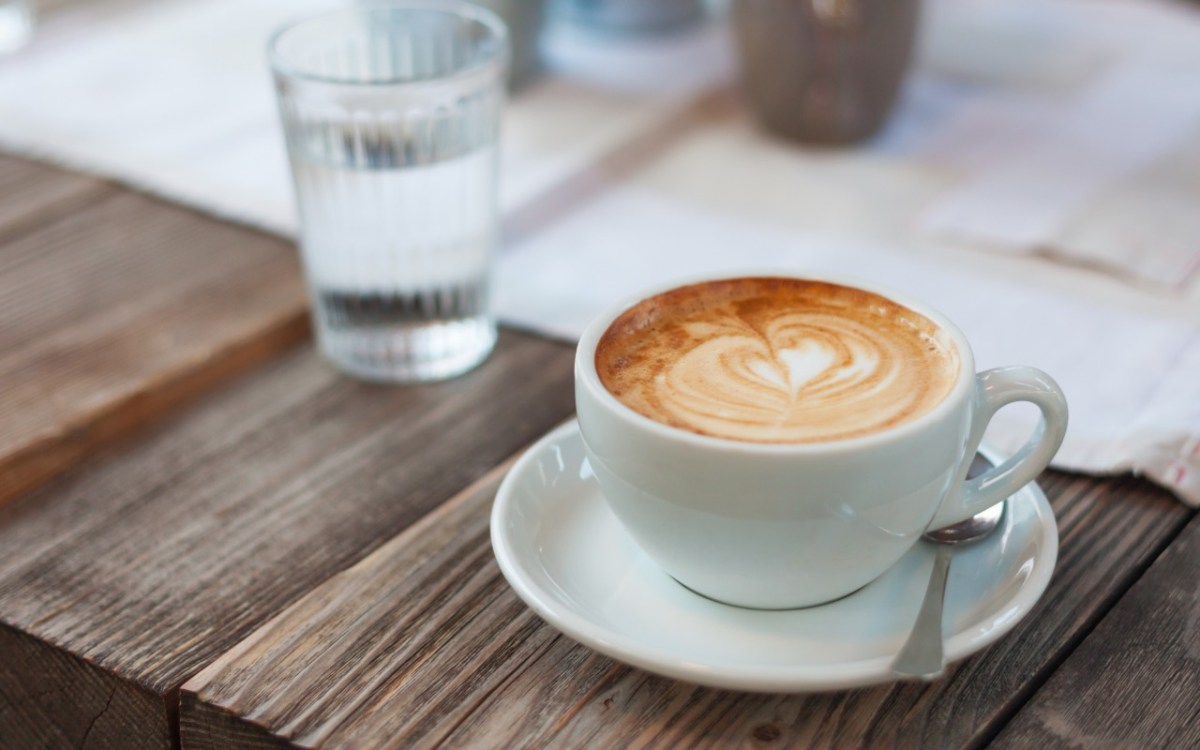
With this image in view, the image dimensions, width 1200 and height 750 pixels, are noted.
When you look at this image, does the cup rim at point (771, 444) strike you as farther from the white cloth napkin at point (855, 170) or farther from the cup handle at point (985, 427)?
the white cloth napkin at point (855, 170)

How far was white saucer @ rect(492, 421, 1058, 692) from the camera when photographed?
1.44 ft

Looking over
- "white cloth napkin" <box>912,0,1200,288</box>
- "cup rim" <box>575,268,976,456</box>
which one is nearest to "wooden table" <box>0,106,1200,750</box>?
"cup rim" <box>575,268,976,456</box>

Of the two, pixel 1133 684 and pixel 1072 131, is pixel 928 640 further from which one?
pixel 1072 131

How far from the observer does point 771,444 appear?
45 cm

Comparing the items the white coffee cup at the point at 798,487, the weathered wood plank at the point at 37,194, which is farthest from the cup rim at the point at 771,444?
the weathered wood plank at the point at 37,194

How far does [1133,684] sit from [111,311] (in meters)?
0.59

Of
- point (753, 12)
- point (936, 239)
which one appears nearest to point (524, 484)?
point (936, 239)

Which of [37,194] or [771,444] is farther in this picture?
[37,194]

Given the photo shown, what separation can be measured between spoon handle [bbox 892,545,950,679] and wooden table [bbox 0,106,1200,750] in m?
0.03

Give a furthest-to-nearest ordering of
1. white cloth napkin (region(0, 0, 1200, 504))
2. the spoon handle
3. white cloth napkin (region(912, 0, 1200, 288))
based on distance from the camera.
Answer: white cloth napkin (region(912, 0, 1200, 288)) → white cloth napkin (region(0, 0, 1200, 504)) → the spoon handle

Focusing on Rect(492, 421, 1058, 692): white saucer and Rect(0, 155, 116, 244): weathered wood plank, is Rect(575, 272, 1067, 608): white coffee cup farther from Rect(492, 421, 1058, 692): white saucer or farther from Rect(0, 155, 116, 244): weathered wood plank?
Rect(0, 155, 116, 244): weathered wood plank

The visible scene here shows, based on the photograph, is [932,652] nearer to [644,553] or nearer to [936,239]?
[644,553]

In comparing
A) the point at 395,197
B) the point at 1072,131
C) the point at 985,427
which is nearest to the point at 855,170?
the point at 1072,131

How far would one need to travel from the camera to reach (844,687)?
1.41ft
